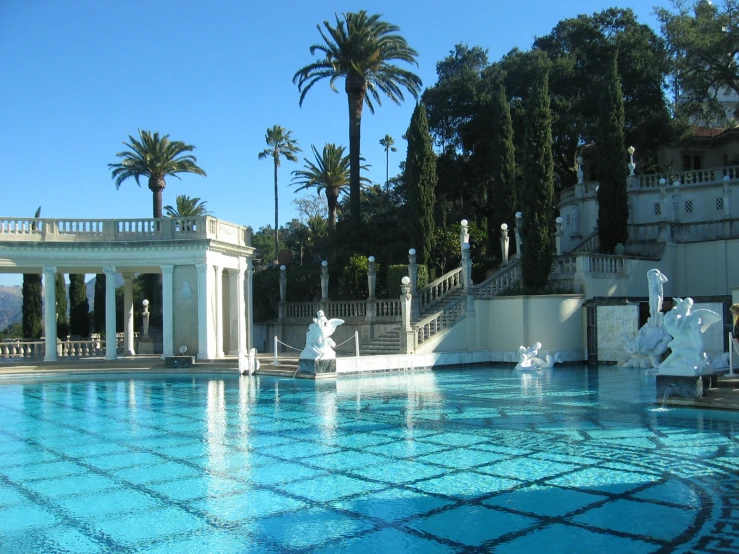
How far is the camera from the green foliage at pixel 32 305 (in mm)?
39656

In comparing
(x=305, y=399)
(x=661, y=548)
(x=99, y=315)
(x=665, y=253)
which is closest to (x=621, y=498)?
(x=661, y=548)

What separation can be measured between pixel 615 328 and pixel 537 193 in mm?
5782

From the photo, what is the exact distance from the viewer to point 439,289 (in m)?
29.4

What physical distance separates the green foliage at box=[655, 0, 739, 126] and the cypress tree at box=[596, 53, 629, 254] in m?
8.23

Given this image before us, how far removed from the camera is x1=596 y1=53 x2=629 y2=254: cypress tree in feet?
102

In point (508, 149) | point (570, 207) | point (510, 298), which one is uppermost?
point (508, 149)

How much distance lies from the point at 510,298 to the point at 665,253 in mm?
9491

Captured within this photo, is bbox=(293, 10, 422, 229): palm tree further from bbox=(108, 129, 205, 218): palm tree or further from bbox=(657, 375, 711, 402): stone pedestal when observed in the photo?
bbox=(657, 375, 711, 402): stone pedestal

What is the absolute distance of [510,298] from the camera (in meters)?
25.8

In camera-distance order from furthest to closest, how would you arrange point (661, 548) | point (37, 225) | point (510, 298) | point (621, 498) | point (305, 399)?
point (37, 225) → point (510, 298) → point (305, 399) → point (621, 498) → point (661, 548)

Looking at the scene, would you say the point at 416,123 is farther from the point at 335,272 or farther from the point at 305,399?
the point at 305,399

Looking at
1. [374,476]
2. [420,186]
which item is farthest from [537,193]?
[374,476]

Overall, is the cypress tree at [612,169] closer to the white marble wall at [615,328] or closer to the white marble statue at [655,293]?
the white marble wall at [615,328]

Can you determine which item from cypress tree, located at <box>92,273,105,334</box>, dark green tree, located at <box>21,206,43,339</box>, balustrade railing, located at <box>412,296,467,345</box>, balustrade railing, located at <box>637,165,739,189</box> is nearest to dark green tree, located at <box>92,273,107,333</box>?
cypress tree, located at <box>92,273,105,334</box>
